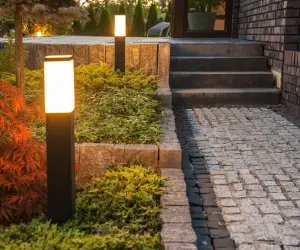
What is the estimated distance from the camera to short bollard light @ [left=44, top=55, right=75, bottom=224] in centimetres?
253

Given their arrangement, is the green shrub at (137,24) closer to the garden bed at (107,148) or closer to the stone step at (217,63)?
the stone step at (217,63)

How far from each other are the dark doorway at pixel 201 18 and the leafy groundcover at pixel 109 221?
8.34 metres

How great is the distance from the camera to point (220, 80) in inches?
309

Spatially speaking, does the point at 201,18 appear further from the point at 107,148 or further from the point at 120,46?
the point at 107,148

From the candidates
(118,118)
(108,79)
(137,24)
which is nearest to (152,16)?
(137,24)

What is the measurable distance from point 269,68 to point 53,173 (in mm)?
6291

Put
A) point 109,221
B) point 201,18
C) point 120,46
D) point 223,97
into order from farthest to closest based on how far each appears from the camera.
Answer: point 201,18 < point 223,97 < point 120,46 < point 109,221

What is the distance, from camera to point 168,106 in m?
6.36

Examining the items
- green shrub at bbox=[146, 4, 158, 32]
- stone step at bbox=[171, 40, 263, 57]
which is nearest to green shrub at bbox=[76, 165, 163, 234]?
stone step at bbox=[171, 40, 263, 57]

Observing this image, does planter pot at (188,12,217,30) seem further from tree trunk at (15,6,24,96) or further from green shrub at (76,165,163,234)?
green shrub at (76,165,163,234)

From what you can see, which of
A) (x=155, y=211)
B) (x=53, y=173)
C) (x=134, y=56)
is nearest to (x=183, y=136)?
(x=134, y=56)

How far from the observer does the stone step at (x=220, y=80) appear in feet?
25.7

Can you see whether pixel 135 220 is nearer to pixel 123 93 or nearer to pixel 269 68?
pixel 123 93

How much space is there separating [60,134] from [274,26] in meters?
6.09
